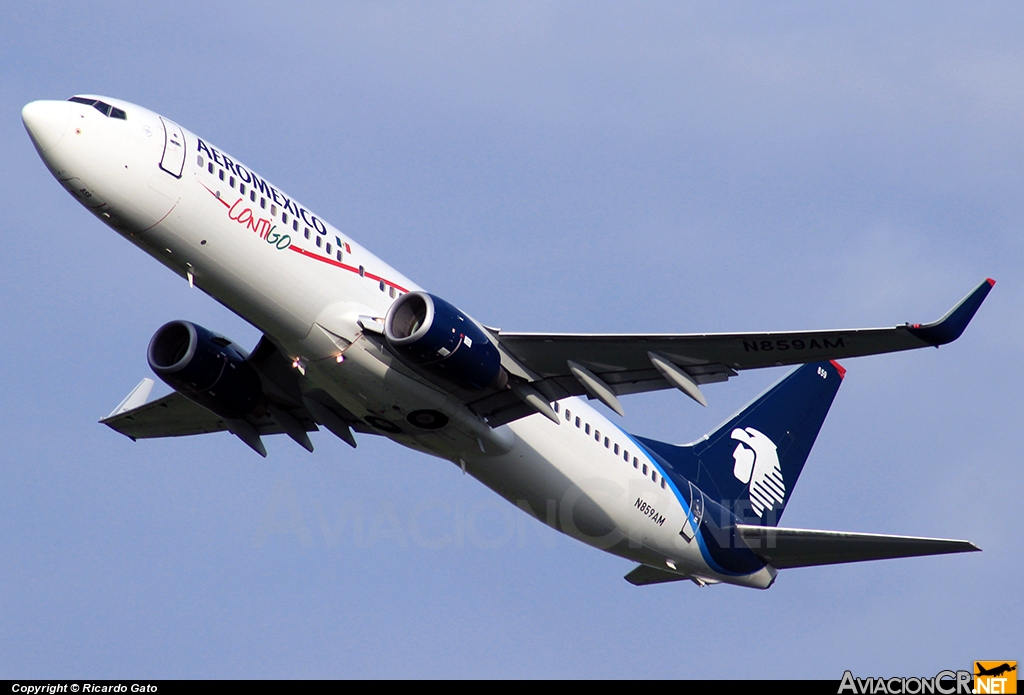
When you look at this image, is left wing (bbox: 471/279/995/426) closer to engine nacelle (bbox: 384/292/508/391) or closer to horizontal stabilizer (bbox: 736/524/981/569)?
engine nacelle (bbox: 384/292/508/391)

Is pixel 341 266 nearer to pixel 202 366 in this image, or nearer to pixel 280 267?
pixel 280 267

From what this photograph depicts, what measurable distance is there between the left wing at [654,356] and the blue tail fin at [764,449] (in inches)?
276

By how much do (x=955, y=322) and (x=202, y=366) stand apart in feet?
59.6

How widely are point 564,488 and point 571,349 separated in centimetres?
465

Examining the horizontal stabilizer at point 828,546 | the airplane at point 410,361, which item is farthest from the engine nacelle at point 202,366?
the horizontal stabilizer at point 828,546

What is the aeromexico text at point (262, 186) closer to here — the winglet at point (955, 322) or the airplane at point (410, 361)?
the airplane at point (410, 361)

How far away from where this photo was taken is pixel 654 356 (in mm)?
30906

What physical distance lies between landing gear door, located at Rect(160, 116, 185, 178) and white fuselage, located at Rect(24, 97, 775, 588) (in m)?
0.03

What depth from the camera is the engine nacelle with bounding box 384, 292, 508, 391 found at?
29500 millimetres

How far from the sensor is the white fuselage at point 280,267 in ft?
95.2

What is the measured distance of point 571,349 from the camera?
31.4 meters

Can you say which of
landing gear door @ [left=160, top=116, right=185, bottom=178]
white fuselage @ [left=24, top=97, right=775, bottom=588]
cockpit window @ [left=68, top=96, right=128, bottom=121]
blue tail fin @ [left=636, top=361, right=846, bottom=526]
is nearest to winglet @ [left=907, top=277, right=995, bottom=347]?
white fuselage @ [left=24, top=97, right=775, bottom=588]

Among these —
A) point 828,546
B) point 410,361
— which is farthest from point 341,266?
point 828,546

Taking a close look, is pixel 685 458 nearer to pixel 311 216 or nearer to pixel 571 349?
pixel 571 349
